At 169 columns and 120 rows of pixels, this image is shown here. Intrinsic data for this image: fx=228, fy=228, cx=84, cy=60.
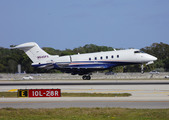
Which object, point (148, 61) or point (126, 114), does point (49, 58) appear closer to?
point (148, 61)

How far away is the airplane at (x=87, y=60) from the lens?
130ft

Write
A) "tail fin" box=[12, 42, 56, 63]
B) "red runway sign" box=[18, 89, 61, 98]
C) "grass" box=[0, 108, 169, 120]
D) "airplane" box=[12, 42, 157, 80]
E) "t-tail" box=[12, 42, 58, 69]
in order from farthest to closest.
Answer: "tail fin" box=[12, 42, 56, 63] < "t-tail" box=[12, 42, 58, 69] < "airplane" box=[12, 42, 157, 80] < "red runway sign" box=[18, 89, 61, 98] < "grass" box=[0, 108, 169, 120]

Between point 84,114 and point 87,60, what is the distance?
1173 inches

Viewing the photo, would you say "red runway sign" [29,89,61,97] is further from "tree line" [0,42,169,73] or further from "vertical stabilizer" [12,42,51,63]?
"tree line" [0,42,169,73]

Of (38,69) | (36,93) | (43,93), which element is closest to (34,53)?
(36,93)

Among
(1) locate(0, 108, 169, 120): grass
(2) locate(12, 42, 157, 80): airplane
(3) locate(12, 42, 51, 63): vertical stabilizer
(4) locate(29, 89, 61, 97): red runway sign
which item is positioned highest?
(3) locate(12, 42, 51, 63): vertical stabilizer

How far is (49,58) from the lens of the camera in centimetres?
4475

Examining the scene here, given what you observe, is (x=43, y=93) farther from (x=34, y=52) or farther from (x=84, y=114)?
(x=34, y=52)

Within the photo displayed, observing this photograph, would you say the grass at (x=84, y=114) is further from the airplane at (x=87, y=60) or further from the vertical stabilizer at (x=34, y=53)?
the vertical stabilizer at (x=34, y=53)

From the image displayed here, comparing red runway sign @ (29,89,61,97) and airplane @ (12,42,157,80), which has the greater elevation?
airplane @ (12,42,157,80)

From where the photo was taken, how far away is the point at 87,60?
4225cm

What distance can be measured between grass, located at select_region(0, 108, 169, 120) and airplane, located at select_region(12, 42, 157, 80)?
27079mm

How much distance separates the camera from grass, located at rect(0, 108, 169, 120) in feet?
38.7

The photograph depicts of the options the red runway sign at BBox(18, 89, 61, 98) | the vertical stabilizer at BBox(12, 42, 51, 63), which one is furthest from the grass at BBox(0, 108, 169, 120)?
the vertical stabilizer at BBox(12, 42, 51, 63)
